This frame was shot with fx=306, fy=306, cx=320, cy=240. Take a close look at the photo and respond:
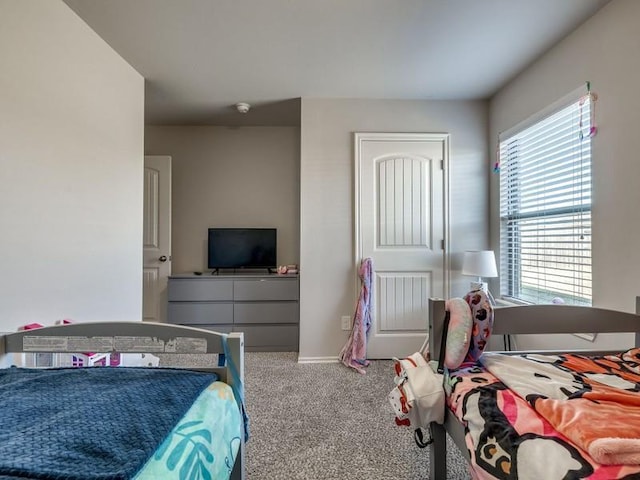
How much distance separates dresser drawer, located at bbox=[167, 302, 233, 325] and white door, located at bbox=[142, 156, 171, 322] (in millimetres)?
298

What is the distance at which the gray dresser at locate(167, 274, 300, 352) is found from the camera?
3.15 meters

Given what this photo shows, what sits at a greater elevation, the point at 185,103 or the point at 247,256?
the point at 185,103

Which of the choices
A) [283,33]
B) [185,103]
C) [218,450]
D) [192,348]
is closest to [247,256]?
[185,103]

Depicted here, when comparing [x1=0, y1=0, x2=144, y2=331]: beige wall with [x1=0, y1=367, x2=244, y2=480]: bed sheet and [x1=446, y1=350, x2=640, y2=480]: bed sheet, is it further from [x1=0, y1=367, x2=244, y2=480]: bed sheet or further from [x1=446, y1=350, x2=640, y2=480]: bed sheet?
[x1=446, y1=350, x2=640, y2=480]: bed sheet

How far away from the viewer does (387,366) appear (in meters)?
2.72

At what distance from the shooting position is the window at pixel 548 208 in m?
1.89

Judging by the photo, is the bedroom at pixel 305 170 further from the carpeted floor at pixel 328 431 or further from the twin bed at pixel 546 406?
the twin bed at pixel 546 406

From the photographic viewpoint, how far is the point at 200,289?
10.3ft

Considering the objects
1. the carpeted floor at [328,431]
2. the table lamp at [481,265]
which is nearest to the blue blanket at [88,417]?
the carpeted floor at [328,431]

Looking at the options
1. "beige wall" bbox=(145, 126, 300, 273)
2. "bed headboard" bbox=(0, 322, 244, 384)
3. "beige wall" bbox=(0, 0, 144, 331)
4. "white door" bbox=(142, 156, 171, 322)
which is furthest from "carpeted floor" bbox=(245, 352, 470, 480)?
"beige wall" bbox=(145, 126, 300, 273)

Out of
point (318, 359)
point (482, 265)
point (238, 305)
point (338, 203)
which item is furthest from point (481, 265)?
point (238, 305)

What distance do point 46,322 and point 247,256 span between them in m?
2.02

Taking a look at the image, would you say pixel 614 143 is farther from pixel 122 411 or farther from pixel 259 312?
pixel 259 312

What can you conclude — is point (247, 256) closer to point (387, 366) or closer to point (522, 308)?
point (387, 366)
